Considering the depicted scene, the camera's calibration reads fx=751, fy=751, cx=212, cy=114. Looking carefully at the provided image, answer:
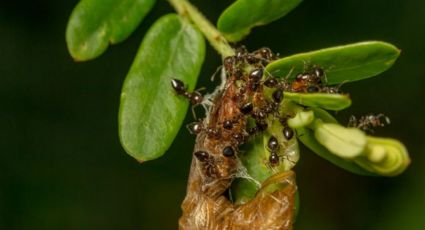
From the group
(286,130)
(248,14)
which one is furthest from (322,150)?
(248,14)

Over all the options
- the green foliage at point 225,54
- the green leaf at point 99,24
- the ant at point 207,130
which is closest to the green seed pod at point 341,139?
the green foliage at point 225,54

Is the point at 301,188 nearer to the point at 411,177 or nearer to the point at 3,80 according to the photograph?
the point at 411,177

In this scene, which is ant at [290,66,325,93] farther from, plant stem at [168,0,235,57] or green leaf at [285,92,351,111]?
plant stem at [168,0,235,57]

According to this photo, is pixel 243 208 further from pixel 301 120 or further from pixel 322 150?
pixel 301 120

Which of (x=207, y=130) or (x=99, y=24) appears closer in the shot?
(x=207, y=130)

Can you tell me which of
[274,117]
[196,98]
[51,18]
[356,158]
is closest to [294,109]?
[274,117]

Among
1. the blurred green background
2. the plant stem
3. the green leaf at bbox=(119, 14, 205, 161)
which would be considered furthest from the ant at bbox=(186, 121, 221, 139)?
the blurred green background

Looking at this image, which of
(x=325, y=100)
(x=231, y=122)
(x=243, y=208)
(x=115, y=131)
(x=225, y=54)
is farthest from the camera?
(x=115, y=131)
